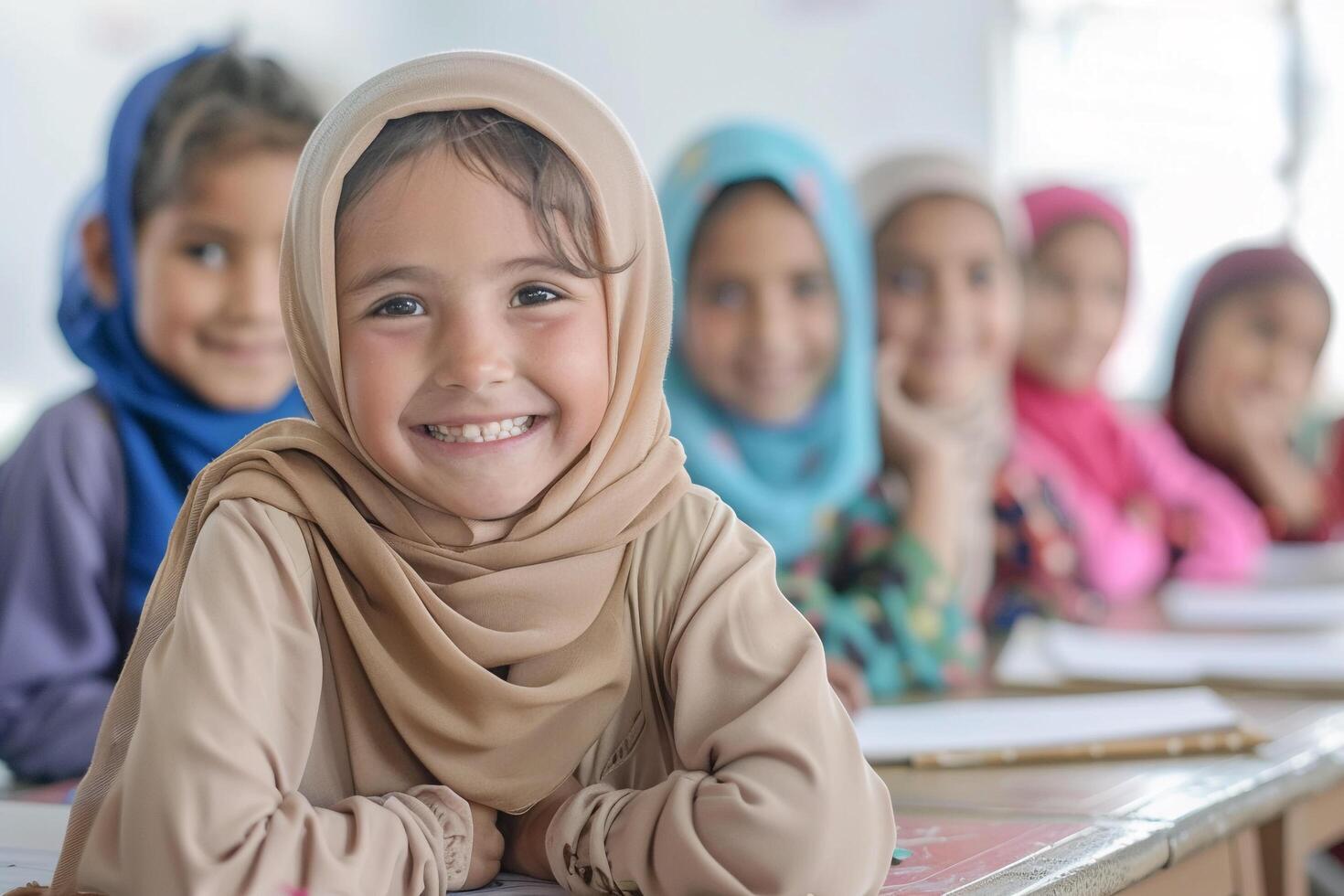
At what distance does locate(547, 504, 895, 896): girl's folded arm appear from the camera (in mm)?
607

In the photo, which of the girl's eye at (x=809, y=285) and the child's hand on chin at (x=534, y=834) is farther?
the girl's eye at (x=809, y=285)

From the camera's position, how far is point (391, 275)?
66 cm

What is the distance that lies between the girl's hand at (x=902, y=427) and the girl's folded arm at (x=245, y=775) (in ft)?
3.64

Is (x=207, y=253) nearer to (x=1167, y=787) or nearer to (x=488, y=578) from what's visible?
(x=488, y=578)

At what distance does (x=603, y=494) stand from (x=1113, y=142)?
11.8 ft

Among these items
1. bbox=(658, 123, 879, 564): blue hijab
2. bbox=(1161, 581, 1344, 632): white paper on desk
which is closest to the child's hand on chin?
bbox=(658, 123, 879, 564): blue hijab

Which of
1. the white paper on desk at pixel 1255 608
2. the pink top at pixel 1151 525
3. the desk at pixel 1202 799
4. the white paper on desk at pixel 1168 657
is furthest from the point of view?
the pink top at pixel 1151 525

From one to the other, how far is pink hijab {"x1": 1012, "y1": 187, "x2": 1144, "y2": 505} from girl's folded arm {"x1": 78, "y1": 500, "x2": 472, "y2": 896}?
1766 millimetres

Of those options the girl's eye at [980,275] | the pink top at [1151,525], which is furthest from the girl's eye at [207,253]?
the pink top at [1151,525]

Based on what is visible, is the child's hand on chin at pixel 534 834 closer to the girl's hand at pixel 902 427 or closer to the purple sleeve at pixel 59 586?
the purple sleeve at pixel 59 586

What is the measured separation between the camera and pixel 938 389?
1759 millimetres

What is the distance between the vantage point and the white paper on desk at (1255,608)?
6.16 ft

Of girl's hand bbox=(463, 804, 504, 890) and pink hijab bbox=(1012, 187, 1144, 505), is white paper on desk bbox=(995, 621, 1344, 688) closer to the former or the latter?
pink hijab bbox=(1012, 187, 1144, 505)

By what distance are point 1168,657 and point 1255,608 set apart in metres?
0.49
